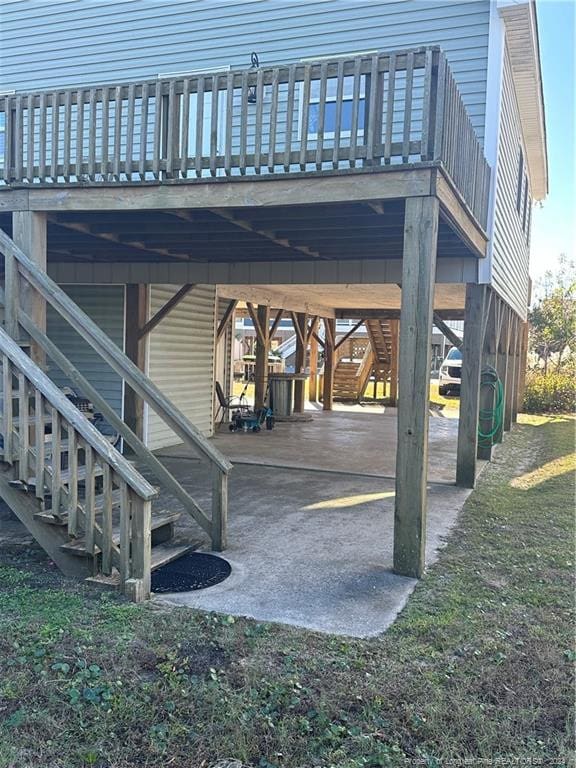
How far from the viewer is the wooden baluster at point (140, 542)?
12.4ft

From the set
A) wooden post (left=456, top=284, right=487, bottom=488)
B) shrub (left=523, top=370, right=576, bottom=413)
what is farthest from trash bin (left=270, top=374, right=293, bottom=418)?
shrub (left=523, top=370, right=576, bottom=413)

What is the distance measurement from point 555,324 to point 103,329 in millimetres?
15937

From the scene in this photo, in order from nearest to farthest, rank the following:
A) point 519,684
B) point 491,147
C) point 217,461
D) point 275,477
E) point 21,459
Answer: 1. point 519,684
2. point 21,459
3. point 217,461
4. point 491,147
5. point 275,477

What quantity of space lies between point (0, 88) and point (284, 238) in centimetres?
614

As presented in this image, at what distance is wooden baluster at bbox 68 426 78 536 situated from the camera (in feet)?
13.0

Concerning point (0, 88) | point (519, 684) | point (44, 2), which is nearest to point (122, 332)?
point (0, 88)

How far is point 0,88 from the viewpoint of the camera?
9648 millimetres

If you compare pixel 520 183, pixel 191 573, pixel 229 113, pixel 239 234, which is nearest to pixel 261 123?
pixel 229 113

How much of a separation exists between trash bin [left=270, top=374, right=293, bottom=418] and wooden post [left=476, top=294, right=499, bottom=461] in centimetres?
512

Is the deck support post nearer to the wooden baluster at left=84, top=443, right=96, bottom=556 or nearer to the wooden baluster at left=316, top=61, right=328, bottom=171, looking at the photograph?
the wooden baluster at left=316, top=61, right=328, bottom=171

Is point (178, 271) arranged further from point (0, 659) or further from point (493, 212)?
point (0, 659)

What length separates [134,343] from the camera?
29.7ft

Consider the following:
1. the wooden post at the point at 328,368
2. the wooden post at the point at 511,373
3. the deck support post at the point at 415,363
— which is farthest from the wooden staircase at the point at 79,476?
the wooden post at the point at 328,368

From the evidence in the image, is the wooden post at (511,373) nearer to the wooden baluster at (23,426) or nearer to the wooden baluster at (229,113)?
the wooden baluster at (229,113)
